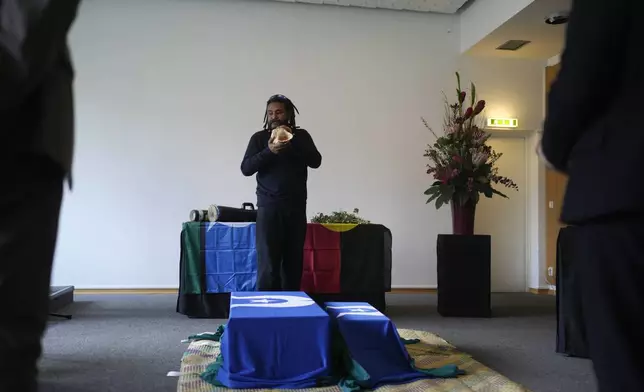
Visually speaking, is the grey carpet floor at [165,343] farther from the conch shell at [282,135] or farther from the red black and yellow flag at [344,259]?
the conch shell at [282,135]

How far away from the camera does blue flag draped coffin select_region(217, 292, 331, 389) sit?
2.44m

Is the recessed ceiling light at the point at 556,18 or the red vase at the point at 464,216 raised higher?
the recessed ceiling light at the point at 556,18

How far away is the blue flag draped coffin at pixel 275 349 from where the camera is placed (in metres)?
2.44

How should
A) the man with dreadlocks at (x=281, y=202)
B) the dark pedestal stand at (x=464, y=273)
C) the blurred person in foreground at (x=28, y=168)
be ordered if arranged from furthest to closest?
the dark pedestal stand at (x=464, y=273)
the man with dreadlocks at (x=281, y=202)
the blurred person in foreground at (x=28, y=168)

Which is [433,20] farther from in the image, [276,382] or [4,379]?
[4,379]

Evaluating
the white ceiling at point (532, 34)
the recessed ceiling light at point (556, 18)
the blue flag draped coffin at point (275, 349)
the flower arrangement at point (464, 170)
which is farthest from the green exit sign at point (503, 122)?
the blue flag draped coffin at point (275, 349)

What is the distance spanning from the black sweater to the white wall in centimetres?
285

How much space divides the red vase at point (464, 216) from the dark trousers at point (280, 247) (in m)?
1.86

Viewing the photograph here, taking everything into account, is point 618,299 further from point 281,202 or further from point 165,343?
point 165,343

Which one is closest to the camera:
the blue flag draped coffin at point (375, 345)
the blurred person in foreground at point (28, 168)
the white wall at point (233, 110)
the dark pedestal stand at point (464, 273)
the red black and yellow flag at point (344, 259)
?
the blurred person in foreground at point (28, 168)

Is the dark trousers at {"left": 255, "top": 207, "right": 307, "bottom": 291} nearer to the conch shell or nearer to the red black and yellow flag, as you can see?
the conch shell

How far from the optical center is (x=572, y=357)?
10.4ft

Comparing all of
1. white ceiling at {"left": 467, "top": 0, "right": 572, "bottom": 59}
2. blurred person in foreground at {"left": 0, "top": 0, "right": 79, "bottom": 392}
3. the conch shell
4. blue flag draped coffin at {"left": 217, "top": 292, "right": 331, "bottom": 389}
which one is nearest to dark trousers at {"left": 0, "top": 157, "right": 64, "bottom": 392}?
blurred person in foreground at {"left": 0, "top": 0, "right": 79, "bottom": 392}

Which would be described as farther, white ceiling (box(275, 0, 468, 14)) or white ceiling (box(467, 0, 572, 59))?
white ceiling (box(275, 0, 468, 14))
